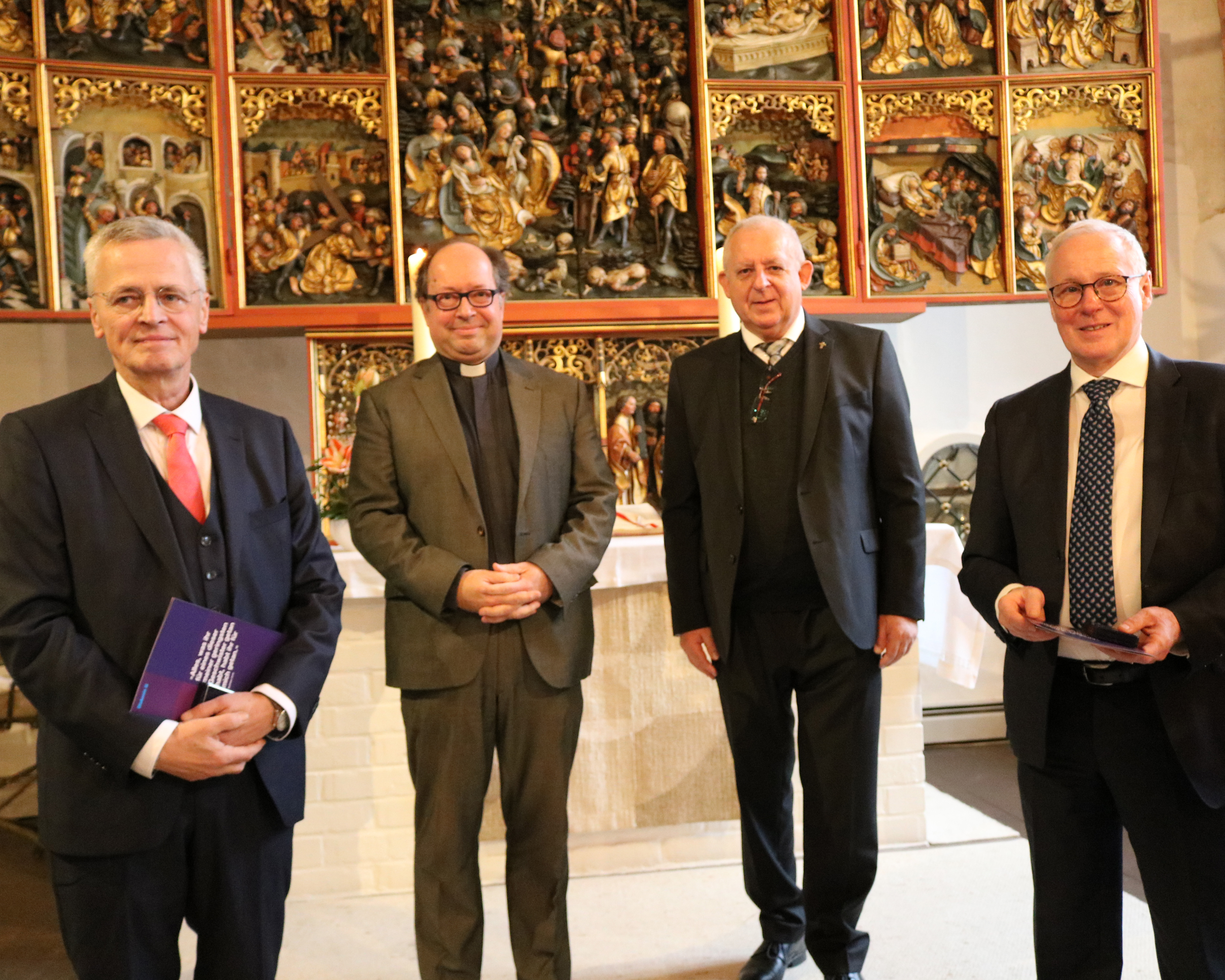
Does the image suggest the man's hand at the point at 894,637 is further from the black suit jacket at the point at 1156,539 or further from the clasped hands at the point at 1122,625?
the clasped hands at the point at 1122,625

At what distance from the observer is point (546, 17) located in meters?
4.59

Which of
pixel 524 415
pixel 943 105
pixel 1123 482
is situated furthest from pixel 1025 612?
pixel 943 105

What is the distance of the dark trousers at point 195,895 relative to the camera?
184 cm

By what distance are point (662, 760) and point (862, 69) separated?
2813mm

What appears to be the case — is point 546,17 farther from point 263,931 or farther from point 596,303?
point 263,931

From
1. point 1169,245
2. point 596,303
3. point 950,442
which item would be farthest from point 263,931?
point 1169,245

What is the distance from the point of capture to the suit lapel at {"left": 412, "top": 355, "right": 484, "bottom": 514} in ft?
8.38

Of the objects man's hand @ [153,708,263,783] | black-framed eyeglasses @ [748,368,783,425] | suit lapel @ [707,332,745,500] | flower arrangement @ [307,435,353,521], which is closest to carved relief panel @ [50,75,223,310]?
flower arrangement @ [307,435,353,521]

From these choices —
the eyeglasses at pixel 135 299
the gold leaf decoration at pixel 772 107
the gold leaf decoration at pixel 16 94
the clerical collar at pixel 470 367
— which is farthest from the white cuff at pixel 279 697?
the gold leaf decoration at pixel 772 107

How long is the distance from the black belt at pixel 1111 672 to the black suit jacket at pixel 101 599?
1.36 metres

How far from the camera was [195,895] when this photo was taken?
75.5 inches

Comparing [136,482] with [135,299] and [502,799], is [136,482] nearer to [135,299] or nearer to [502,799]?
[135,299]

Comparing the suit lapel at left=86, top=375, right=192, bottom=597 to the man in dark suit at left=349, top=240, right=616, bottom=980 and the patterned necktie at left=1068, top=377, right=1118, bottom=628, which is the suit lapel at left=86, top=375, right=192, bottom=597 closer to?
the man in dark suit at left=349, top=240, right=616, bottom=980

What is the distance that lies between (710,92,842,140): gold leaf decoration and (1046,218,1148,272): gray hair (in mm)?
2576
